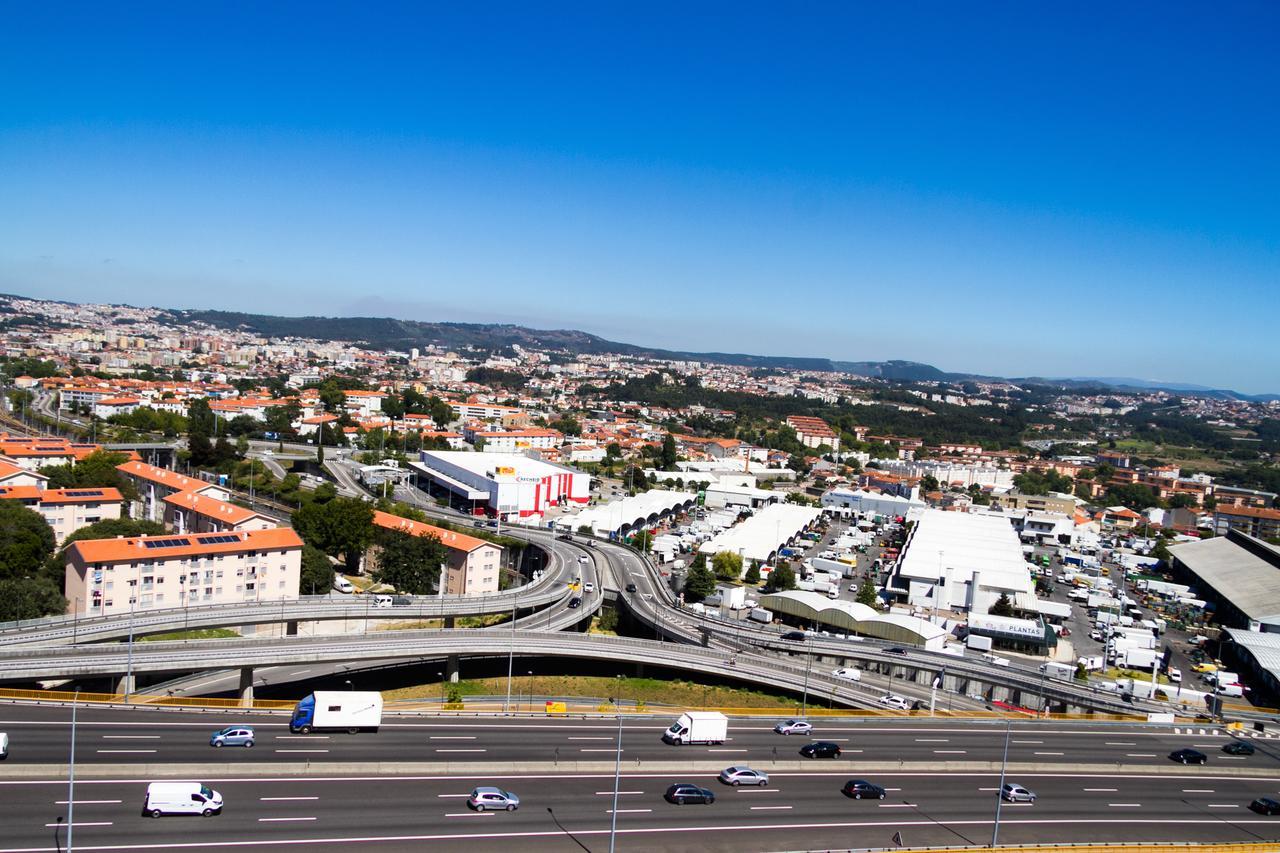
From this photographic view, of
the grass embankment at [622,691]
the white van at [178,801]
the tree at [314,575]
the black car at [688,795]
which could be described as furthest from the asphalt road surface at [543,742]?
the tree at [314,575]

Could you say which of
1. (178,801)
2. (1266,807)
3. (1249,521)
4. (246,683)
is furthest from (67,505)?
(1249,521)

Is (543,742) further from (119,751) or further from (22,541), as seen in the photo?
(22,541)

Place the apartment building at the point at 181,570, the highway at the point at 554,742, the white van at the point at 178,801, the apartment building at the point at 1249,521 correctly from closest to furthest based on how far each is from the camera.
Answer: the white van at the point at 178,801 < the highway at the point at 554,742 < the apartment building at the point at 181,570 < the apartment building at the point at 1249,521

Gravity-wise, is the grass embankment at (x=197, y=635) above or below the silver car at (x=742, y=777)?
below

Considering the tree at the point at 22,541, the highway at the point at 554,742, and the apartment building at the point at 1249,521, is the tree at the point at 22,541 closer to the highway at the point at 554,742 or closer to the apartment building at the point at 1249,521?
the highway at the point at 554,742

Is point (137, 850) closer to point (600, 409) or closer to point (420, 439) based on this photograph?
point (420, 439)

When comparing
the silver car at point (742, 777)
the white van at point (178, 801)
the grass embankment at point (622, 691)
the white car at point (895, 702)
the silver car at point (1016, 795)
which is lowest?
the grass embankment at point (622, 691)
